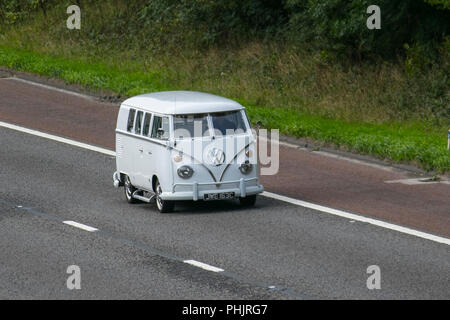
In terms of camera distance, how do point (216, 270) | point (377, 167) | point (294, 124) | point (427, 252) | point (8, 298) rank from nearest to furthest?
1. point (8, 298)
2. point (216, 270)
3. point (427, 252)
4. point (377, 167)
5. point (294, 124)

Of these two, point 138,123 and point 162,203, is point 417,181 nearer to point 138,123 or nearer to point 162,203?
point 162,203

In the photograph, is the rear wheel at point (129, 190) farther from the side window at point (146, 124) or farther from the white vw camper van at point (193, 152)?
the side window at point (146, 124)

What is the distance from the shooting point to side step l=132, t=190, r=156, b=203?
2073 cm

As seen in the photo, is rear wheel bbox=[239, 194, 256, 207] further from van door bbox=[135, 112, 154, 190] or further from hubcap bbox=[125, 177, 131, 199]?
hubcap bbox=[125, 177, 131, 199]

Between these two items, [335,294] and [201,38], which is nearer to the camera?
[335,294]

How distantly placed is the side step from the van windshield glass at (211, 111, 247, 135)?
1.71 meters

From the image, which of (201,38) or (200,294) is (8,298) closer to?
(200,294)

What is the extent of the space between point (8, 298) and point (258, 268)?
372 cm

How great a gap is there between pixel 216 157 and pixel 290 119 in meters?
8.37

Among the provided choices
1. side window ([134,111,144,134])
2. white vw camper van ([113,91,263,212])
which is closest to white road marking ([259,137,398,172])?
white vw camper van ([113,91,263,212])

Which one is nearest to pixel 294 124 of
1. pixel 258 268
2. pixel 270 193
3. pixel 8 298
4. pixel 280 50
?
pixel 270 193

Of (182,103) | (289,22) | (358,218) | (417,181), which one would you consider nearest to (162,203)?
(182,103)

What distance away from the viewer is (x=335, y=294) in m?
15.2

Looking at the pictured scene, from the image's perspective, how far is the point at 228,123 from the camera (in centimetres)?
2044
